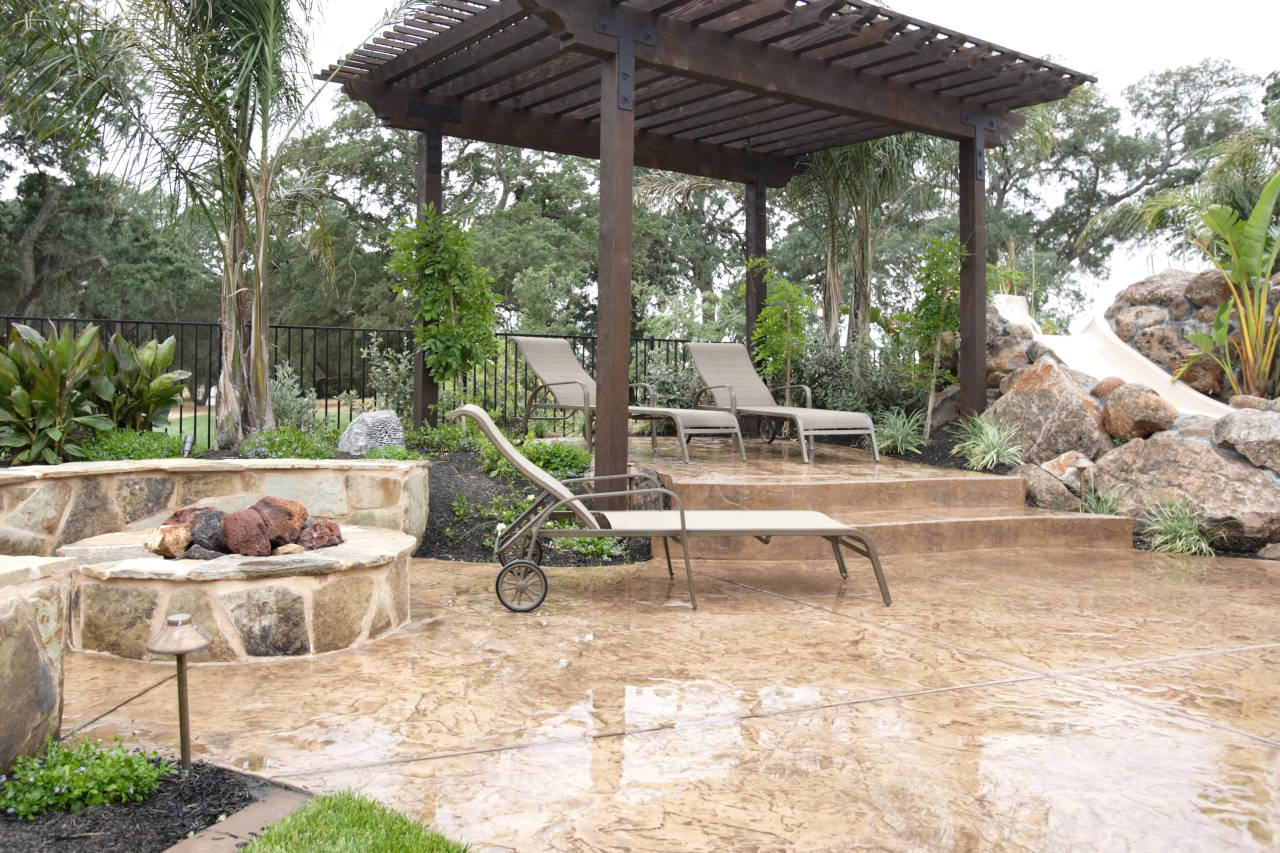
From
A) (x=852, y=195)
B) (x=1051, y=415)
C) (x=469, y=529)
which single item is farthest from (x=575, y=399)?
(x=852, y=195)

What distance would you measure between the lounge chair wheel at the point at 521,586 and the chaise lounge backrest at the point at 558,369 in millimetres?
3133

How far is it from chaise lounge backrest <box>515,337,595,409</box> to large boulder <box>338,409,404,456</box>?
53.9 inches

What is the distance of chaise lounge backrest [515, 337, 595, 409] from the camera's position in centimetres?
812

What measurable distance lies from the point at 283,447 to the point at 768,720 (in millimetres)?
4443

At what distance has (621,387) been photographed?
6.45 metres

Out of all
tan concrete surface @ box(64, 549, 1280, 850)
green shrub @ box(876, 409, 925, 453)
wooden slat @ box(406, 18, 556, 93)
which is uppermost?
wooden slat @ box(406, 18, 556, 93)

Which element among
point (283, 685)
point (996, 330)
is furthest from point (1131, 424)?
point (283, 685)

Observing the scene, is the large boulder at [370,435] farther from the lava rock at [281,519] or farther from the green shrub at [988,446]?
the green shrub at [988,446]

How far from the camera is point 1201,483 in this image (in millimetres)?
7281

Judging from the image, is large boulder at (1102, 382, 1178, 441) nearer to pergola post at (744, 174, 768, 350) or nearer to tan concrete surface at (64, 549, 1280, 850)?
tan concrete surface at (64, 549, 1280, 850)

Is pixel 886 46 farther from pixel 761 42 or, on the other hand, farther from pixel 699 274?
pixel 699 274

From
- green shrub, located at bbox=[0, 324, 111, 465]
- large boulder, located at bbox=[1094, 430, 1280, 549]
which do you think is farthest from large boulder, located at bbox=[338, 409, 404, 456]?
large boulder, located at bbox=[1094, 430, 1280, 549]

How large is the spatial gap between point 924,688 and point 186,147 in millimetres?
6353

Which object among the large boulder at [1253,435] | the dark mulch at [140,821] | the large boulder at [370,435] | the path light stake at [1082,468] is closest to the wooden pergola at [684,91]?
the path light stake at [1082,468]
